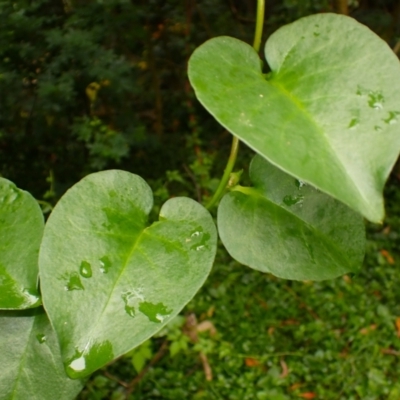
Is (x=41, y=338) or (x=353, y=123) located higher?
(x=353, y=123)

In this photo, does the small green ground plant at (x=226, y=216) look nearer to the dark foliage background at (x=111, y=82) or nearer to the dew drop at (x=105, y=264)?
the dew drop at (x=105, y=264)

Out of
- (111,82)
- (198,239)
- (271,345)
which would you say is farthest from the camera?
(271,345)

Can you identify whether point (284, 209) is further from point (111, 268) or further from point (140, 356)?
point (140, 356)

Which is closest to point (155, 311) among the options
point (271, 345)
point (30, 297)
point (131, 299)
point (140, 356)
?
point (131, 299)

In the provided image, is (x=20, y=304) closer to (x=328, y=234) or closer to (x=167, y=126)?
(x=328, y=234)

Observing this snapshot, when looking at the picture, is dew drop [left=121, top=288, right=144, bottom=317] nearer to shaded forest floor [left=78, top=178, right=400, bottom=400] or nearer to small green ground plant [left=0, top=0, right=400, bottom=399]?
small green ground plant [left=0, top=0, right=400, bottom=399]

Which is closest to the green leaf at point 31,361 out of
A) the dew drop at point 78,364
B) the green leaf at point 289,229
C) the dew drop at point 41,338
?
the dew drop at point 41,338

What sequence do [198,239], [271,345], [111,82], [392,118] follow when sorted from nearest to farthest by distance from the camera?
[392,118]
[198,239]
[111,82]
[271,345]

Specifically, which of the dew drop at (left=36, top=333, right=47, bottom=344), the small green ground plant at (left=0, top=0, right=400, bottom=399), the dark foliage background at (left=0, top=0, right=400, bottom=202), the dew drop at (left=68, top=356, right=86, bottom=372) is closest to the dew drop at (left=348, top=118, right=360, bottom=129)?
the small green ground plant at (left=0, top=0, right=400, bottom=399)
